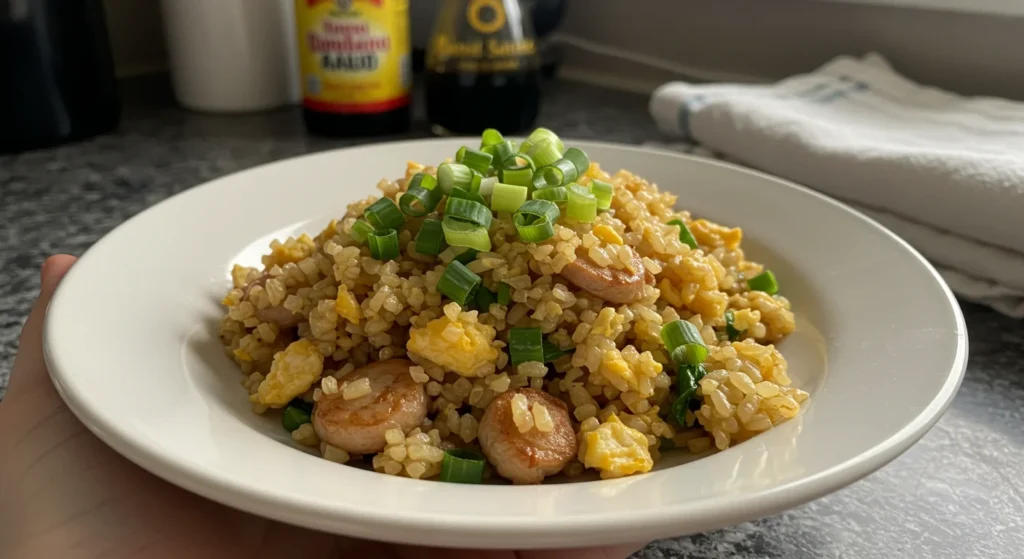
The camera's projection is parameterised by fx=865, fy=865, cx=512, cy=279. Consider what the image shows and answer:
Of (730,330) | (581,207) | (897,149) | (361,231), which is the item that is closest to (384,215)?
(361,231)

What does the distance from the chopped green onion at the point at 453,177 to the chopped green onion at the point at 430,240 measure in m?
0.06

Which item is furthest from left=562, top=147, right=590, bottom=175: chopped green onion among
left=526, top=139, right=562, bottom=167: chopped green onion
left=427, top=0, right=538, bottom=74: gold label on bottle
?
left=427, top=0, right=538, bottom=74: gold label on bottle

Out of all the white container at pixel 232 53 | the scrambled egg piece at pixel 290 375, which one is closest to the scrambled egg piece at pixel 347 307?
the scrambled egg piece at pixel 290 375

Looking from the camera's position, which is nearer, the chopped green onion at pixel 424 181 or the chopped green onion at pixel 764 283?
the chopped green onion at pixel 424 181

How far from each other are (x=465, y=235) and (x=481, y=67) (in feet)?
3.84

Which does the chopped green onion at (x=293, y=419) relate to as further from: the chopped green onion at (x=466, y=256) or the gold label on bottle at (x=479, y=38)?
the gold label on bottle at (x=479, y=38)

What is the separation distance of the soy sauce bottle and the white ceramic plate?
650 mm

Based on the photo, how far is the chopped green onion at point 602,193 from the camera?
1080 millimetres

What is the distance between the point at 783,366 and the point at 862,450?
244mm

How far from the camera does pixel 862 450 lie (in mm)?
723

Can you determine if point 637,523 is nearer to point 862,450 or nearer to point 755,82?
point 862,450

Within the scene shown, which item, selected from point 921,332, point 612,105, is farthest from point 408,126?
point 921,332

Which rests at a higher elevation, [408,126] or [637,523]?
[637,523]

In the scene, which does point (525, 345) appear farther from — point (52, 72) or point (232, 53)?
point (232, 53)
